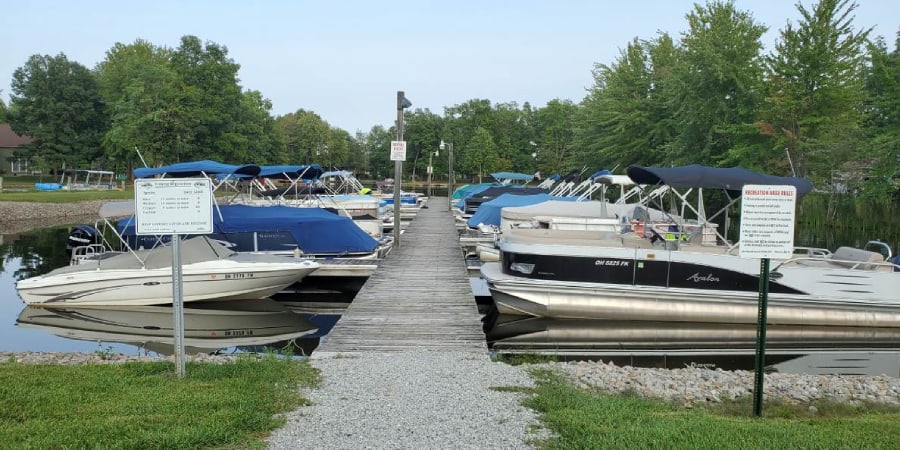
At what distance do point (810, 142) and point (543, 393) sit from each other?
106ft

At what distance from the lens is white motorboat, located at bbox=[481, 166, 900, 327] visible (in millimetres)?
14211

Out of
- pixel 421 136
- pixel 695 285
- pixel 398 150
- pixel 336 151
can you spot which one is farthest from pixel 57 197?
pixel 421 136

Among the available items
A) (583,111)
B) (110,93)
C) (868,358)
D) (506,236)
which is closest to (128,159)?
(110,93)

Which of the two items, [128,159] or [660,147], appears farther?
[128,159]

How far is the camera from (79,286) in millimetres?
15219

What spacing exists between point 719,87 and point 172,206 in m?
36.8

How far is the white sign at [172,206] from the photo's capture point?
6945 mm

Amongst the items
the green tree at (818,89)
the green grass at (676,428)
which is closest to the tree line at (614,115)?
the green tree at (818,89)

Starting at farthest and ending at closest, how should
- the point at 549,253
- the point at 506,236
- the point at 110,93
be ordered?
1. the point at 110,93
2. the point at 506,236
3. the point at 549,253

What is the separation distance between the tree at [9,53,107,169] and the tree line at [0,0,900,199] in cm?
13

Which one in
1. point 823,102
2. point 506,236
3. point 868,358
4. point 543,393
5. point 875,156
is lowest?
point 868,358

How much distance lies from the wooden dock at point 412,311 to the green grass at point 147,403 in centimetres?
208

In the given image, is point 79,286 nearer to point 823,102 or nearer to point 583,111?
point 823,102

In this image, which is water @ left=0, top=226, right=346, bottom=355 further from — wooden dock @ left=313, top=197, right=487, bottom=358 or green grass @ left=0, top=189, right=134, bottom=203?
green grass @ left=0, top=189, right=134, bottom=203
